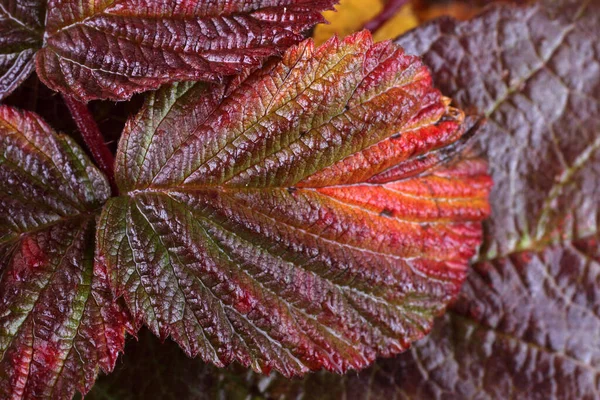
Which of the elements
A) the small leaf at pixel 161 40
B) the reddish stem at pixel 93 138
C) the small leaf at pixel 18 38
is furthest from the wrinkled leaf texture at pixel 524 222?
the small leaf at pixel 18 38

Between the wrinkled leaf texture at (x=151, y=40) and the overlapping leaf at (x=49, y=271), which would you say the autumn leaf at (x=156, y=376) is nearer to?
the overlapping leaf at (x=49, y=271)

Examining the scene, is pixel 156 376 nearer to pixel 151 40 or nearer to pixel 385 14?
pixel 151 40

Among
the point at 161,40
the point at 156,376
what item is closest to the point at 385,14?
the point at 161,40

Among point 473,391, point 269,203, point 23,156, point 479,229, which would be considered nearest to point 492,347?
point 473,391

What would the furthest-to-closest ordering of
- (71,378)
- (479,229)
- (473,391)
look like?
(473,391), (479,229), (71,378)

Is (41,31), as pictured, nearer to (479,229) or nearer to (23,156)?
(23,156)

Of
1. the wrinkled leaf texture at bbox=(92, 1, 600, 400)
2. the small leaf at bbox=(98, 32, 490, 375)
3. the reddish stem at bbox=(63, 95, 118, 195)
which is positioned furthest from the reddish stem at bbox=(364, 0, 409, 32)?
the reddish stem at bbox=(63, 95, 118, 195)
